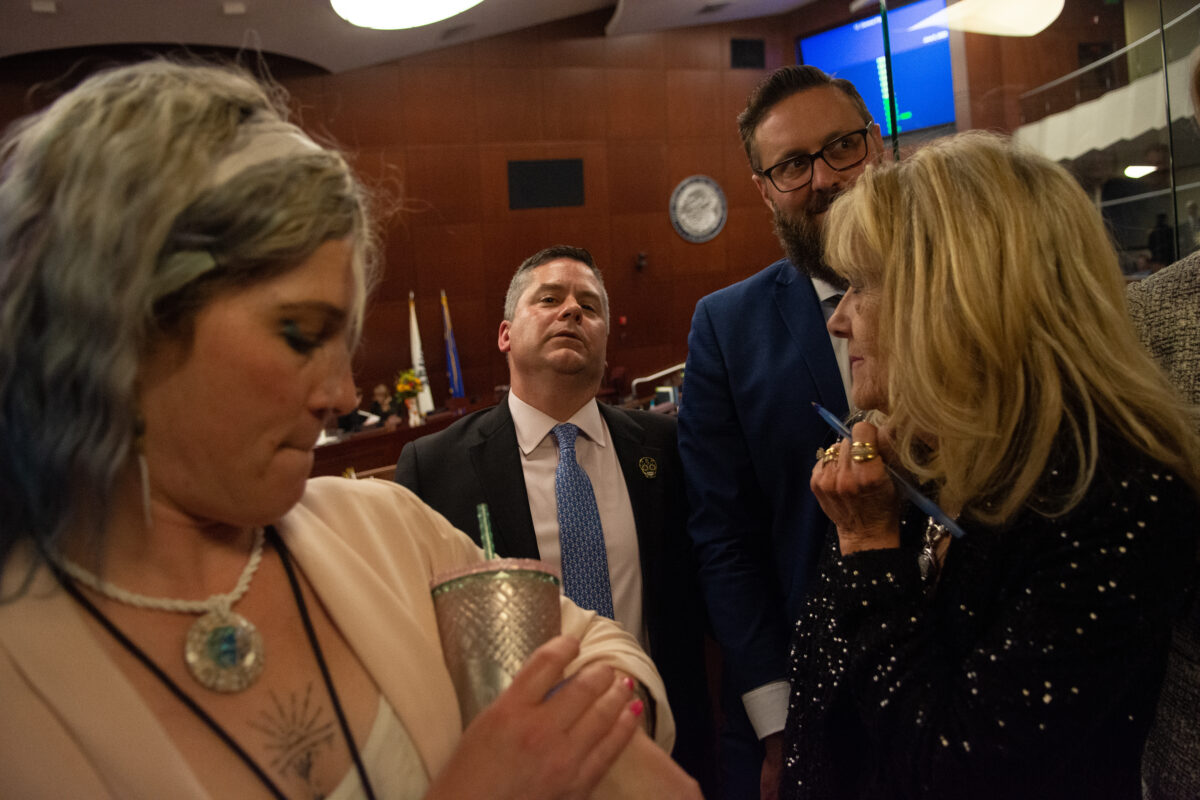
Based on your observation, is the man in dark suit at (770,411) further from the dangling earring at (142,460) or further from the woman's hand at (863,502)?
the dangling earring at (142,460)

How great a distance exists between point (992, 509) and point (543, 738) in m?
0.68

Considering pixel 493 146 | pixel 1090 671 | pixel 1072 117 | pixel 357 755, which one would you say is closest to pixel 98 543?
pixel 357 755

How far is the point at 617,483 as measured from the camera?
7.00ft

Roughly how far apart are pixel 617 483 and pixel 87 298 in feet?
4.99

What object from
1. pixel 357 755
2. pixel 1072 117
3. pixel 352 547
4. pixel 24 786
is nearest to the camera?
pixel 24 786

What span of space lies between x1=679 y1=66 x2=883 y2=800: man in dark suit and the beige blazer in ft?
2.39

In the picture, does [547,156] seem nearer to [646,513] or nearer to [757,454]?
[646,513]

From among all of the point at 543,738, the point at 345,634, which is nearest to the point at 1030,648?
the point at 543,738

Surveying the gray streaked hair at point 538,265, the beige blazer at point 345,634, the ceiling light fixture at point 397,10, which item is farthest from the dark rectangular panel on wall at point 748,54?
the beige blazer at point 345,634

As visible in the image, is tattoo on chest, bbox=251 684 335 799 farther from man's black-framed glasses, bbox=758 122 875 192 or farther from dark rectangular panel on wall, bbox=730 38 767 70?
dark rectangular panel on wall, bbox=730 38 767 70

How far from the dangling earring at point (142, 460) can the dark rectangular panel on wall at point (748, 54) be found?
10.3 meters

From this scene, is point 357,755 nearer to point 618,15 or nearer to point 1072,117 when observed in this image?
point 1072,117

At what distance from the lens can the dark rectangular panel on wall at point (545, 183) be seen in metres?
9.41

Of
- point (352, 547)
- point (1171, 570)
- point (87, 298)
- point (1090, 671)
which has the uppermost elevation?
point (87, 298)
